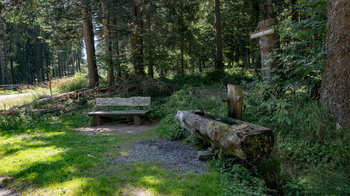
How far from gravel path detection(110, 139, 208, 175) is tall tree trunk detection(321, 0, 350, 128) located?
113 inches

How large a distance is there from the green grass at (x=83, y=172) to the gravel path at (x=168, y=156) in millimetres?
227

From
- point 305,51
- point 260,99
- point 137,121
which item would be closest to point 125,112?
point 137,121

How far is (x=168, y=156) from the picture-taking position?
446 cm

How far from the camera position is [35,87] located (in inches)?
672

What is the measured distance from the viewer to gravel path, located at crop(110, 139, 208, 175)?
3.89 meters

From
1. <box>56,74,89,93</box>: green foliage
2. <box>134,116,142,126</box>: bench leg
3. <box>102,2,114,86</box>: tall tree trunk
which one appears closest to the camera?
<box>134,116,142,126</box>: bench leg

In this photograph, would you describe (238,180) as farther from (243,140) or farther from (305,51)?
(305,51)

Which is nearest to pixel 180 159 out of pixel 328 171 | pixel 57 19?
pixel 328 171

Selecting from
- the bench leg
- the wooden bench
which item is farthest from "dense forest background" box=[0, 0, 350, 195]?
the bench leg

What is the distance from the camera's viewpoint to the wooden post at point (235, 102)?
193 inches

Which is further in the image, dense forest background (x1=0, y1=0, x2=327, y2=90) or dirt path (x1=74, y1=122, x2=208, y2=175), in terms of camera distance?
dense forest background (x1=0, y1=0, x2=327, y2=90)

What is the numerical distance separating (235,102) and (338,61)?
7.03 ft

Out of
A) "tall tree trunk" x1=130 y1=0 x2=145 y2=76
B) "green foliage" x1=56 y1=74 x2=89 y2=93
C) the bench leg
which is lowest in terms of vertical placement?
the bench leg

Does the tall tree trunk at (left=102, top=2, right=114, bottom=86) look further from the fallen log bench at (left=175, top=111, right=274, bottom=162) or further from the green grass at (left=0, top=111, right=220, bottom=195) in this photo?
the fallen log bench at (left=175, top=111, right=274, bottom=162)
